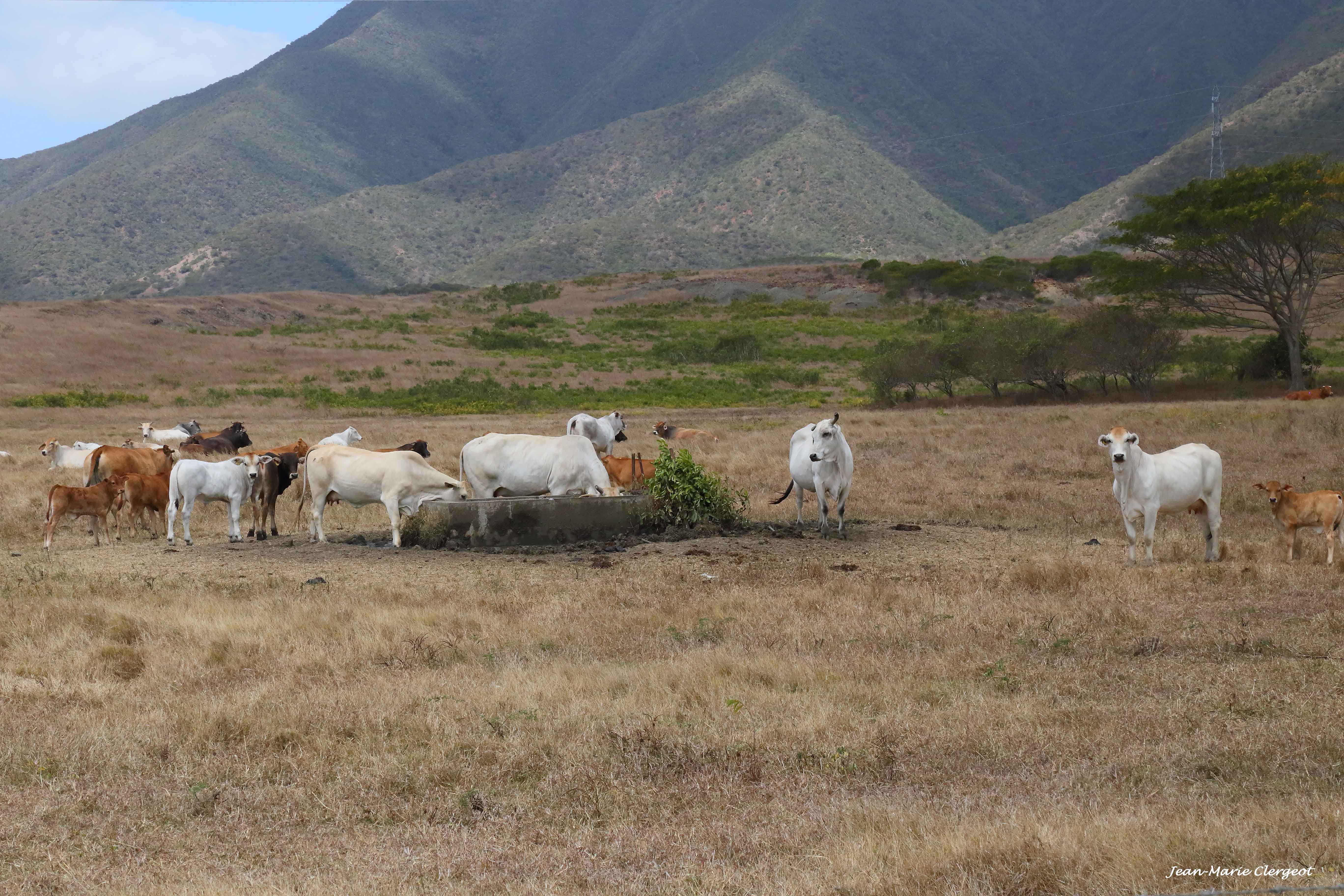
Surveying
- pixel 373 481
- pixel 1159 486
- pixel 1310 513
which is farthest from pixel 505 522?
pixel 1310 513

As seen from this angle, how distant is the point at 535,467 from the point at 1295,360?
31066 mm

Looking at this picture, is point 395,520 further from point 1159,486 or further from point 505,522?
point 1159,486

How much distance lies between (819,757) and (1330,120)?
135 m

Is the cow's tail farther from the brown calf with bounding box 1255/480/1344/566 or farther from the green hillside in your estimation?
the green hillside

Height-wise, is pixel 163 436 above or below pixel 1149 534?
above

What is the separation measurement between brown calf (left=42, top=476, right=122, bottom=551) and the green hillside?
4709 inches

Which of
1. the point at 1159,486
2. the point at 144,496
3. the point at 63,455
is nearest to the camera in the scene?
the point at 1159,486

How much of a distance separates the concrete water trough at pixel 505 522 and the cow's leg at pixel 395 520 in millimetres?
198

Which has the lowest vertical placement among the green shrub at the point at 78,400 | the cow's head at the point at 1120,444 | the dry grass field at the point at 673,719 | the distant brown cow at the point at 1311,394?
the dry grass field at the point at 673,719

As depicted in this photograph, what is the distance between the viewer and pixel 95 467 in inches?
691

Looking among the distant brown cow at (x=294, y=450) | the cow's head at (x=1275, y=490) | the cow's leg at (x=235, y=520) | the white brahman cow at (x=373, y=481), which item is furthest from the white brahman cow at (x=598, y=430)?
the cow's head at (x=1275, y=490)

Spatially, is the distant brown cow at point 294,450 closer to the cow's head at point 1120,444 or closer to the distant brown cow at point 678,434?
the distant brown cow at point 678,434

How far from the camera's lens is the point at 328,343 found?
199 ft

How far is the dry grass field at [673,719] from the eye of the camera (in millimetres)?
5359
